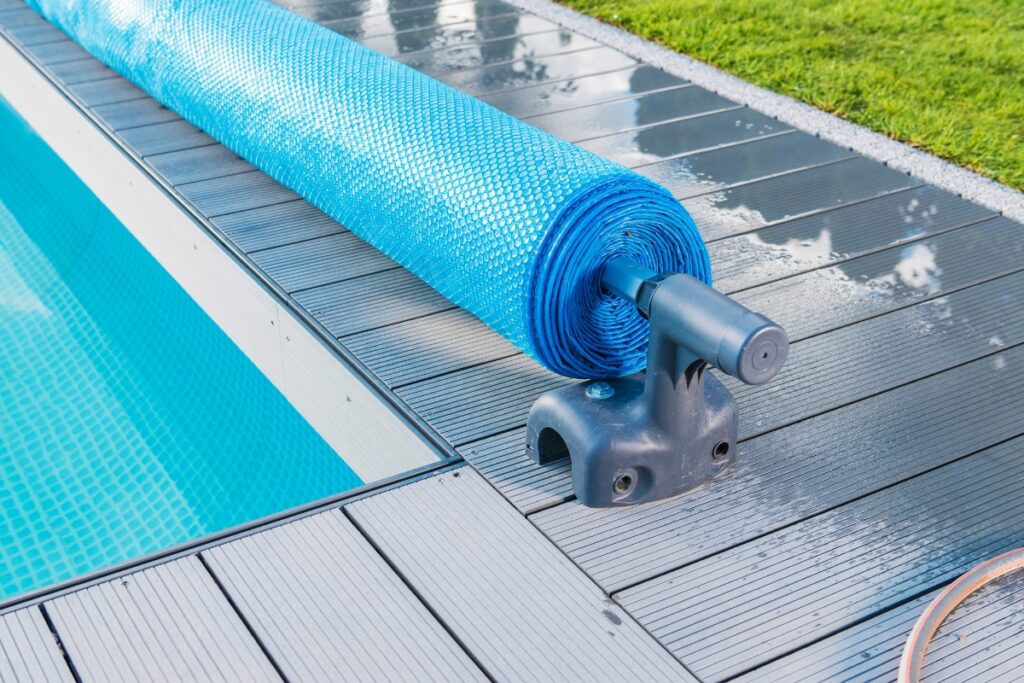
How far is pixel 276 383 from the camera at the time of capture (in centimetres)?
282

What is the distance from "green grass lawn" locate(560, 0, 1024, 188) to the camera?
12.3 feet

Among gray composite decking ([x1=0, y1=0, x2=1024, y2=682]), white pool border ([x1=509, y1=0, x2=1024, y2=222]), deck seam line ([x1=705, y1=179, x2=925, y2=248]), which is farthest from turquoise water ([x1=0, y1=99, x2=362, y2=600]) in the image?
white pool border ([x1=509, y1=0, x2=1024, y2=222])

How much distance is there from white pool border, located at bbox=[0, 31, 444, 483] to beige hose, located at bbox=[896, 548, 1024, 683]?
3.04 feet

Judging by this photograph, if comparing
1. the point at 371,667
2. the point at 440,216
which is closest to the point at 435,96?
the point at 440,216

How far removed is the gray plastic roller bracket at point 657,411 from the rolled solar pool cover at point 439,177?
103 millimetres

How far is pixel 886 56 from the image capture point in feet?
14.9

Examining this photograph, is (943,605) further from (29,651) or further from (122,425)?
(122,425)

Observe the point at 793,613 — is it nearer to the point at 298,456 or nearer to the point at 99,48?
the point at 298,456

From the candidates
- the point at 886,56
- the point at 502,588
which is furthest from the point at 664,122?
the point at 502,588

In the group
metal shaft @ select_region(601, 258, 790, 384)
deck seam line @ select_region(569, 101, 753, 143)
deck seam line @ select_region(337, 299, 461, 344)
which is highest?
metal shaft @ select_region(601, 258, 790, 384)

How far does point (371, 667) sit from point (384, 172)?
1.26 metres

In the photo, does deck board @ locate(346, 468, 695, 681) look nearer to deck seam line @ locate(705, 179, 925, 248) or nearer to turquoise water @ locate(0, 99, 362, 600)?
turquoise water @ locate(0, 99, 362, 600)

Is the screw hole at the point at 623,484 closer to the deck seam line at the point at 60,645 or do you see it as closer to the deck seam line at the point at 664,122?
the deck seam line at the point at 60,645

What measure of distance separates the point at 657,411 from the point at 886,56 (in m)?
3.21
